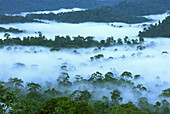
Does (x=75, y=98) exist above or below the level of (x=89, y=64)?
above

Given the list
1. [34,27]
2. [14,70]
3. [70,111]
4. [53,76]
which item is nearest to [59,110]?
[70,111]

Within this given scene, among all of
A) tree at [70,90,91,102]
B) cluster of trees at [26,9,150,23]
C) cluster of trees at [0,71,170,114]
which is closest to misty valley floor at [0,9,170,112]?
cluster of trees at [0,71,170,114]

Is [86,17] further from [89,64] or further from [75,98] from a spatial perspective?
[75,98]

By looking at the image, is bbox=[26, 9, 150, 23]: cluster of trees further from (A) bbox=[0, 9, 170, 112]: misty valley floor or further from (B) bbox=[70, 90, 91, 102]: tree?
(B) bbox=[70, 90, 91, 102]: tree

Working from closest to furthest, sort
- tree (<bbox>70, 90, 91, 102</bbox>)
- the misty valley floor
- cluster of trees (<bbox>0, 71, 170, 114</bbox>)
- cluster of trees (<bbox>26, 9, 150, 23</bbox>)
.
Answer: cluster of trees (<bbox>0, 71, 170, 114</bbox>), tree (<bbox>70, 90, 91, 102</bbox>), the misty valley floor, cluster of trees (<bbox>26, 9, 150, 23</bbox>)

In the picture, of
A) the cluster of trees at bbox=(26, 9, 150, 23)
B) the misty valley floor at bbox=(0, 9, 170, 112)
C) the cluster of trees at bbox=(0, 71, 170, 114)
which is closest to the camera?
the cluster of trees at bbox=(0, 71, 170, 114)

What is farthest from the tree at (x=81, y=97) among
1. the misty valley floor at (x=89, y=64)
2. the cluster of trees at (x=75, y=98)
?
the misty valley floor at (x=89, y=64)

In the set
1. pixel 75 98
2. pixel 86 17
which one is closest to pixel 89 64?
pixel 75 98

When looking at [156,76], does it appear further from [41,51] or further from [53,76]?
[41,51]

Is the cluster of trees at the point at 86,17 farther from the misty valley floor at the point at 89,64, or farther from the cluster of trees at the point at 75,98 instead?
the cluster of trees at the point at 75,98
